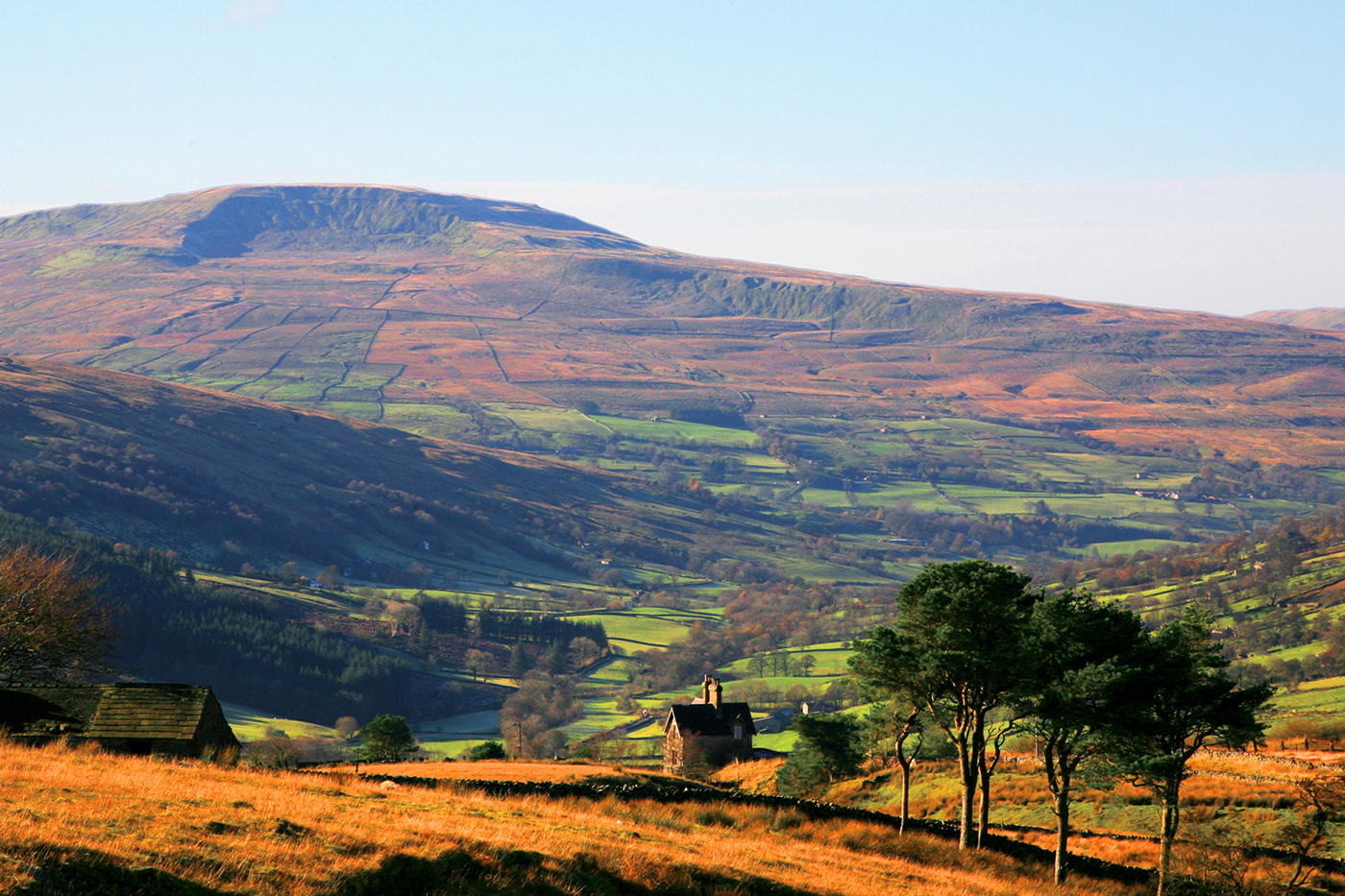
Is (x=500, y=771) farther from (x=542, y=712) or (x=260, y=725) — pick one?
(x=260, y=725)

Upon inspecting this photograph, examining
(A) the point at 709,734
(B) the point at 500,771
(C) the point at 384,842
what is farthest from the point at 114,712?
(A) the point at 709,734

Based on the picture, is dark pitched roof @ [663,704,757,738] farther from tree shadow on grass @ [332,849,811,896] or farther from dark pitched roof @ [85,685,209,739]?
tree shadow on grass @ [332,849,811,896]

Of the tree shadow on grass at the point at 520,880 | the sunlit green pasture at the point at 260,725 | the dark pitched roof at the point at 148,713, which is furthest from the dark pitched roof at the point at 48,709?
the sunlit green pasture at the point at 260,725

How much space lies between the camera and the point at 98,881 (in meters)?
16.1

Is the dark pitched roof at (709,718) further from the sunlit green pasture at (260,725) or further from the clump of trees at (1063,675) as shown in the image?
the sunlit green pasture at (260,725)

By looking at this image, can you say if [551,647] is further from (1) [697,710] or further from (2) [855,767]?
(2) [855,767]

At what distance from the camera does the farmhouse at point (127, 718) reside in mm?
34688

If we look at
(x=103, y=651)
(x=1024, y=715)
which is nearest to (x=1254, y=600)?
(x=1024, y=715)

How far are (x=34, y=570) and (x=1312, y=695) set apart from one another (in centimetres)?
10406

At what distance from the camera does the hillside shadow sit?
611 inches

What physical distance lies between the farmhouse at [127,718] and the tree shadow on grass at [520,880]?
56.4 feet

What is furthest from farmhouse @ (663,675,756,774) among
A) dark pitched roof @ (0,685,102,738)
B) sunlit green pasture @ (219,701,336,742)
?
sunlit green pasture @ (219,701,336,742)

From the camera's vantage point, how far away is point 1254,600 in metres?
160

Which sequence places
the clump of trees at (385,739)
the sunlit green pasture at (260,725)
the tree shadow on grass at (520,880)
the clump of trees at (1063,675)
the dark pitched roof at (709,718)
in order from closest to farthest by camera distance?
the tree shadow on grass at (520,880) < the clump of trees at (1063,675) < the clump of trees at (385,739) < the dark pitched roof at (709,718) < the sunlit green pasture at (260,725)
